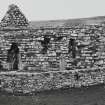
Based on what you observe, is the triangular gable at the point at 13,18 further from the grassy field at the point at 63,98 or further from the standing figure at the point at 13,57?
the grassy field at the point at 63,98

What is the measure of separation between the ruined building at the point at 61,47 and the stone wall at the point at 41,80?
3.21 feet

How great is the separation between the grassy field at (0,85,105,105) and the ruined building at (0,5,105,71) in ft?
6.65

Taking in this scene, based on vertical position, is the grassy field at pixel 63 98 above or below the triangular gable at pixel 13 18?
below

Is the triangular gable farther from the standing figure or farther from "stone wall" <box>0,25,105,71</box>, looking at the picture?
"stone wall" <box>0,25,105,71</box>

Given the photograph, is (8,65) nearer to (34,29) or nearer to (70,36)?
(34,29)

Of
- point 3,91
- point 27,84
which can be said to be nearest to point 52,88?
point 27,84

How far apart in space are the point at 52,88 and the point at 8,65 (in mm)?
3690

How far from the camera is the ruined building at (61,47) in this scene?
2292 cm

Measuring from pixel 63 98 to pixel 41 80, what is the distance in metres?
2.43

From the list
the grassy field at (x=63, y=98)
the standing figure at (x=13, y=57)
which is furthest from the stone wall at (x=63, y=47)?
the grassy field at (x=63, y=98)

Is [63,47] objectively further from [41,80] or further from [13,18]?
[13,18]

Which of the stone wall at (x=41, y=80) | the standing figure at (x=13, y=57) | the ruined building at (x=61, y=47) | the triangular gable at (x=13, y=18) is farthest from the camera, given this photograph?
the triangular gable at (x=13, y=18)

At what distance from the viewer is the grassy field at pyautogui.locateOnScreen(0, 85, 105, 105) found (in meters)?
19.1

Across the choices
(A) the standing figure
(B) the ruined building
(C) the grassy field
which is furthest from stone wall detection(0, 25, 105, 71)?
(C) the grassy field
